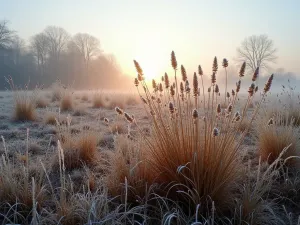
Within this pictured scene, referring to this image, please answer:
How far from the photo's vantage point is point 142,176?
2.13m

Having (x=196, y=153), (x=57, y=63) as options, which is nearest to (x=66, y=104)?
(x=196, y=153)

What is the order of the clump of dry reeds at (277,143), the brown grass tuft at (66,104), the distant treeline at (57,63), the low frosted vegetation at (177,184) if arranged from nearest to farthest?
the low frosted vegetation at (177,184)
the clump of dry reeds at (277,143)
the brown grass tuft at (66,104)
the distant treeline at (57,63)

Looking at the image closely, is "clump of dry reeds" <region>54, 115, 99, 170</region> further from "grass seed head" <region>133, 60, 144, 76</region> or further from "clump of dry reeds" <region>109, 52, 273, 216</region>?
"grass seed head" <region>133, 60, 144, 76</region>

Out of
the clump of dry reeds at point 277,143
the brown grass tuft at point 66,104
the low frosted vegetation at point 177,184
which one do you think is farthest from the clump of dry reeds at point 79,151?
the brown grass tuft at point 66,104

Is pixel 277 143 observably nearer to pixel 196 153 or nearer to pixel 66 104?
pixel 196 153

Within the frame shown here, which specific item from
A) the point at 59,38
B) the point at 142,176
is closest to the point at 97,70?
the point at 59,38

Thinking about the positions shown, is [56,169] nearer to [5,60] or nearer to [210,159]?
[210,159]

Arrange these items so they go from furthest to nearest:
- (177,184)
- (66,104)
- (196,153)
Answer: (66,104), (196,153), (177,184)

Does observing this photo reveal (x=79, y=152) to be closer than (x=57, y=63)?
Yes

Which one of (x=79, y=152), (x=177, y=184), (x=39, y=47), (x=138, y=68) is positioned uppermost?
(x=39, y=47)

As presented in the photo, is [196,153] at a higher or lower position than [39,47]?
→ lower

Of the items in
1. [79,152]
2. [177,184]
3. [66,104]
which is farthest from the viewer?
[66,104]

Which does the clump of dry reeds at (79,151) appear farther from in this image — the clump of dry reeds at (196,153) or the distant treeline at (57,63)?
the distant treeline at (57,63)

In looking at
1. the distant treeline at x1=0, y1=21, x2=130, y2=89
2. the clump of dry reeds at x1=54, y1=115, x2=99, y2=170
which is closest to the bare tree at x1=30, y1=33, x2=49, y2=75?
the distant treeline at x1=0, y1=21, x2=130, y2=89
